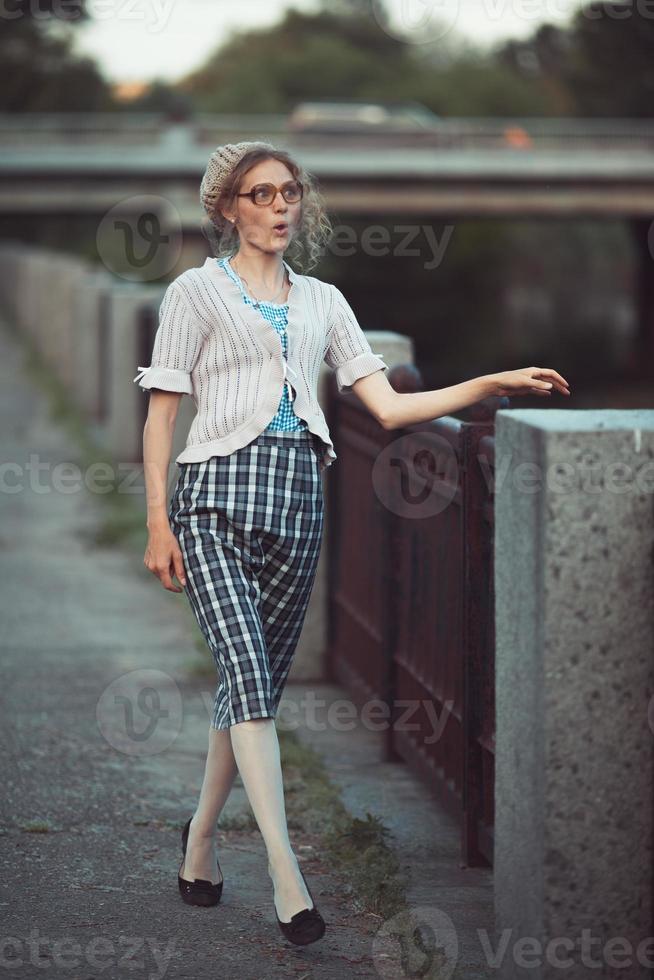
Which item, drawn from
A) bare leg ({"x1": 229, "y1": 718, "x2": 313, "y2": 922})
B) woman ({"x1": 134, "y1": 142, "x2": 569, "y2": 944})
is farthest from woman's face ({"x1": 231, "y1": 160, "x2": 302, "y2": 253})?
bare leg ({"x1": 229, "y1": 718, "x2": 313, "y2": 922})

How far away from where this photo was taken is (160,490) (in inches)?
163

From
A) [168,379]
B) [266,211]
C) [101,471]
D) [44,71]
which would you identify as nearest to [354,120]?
[44,71]

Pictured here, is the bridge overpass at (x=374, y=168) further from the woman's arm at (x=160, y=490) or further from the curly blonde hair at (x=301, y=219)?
the woman's arm at (x=160, y=490)

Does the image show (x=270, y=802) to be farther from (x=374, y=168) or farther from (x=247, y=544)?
(x=374, y=168)

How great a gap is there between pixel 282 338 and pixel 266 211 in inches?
12.3

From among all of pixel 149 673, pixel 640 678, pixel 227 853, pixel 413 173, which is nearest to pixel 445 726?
pixel 227 853

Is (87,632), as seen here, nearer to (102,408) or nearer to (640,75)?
(102,408)

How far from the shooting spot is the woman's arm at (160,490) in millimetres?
4113

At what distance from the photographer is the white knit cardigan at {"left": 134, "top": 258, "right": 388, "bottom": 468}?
13.5 ft

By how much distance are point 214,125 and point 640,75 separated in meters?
18.4

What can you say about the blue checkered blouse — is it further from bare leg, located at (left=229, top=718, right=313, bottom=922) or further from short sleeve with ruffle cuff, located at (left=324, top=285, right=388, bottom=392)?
bare leg, located at (left=229, top=718, right=313, bottom=922)

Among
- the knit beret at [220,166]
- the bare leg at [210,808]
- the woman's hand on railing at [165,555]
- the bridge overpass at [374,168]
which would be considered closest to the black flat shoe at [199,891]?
the bare leg at [210,808]

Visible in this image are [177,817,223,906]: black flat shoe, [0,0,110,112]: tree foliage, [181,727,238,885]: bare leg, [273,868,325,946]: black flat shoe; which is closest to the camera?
[273,868,325,946]: black flat shoe

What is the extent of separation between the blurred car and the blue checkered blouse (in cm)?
4019
